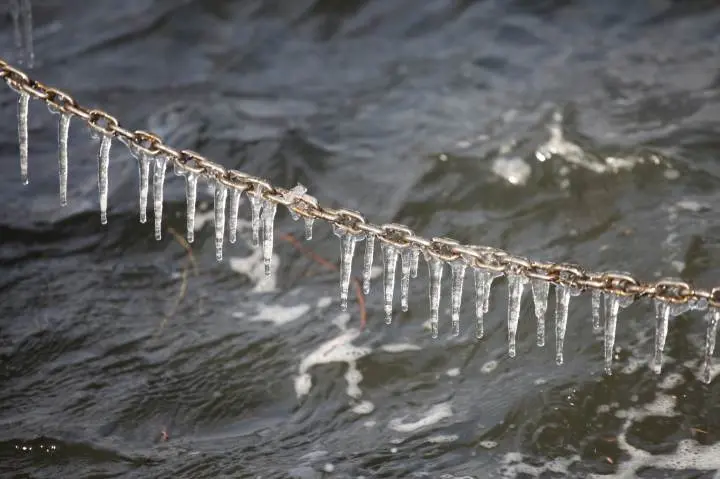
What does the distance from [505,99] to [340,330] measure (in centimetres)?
314

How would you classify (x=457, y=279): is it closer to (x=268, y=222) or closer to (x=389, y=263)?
(x=389, y=263)

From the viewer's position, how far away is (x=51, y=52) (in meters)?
8.48

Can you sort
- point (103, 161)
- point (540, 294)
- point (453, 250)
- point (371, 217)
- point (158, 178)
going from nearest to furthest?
point (453, 250), point (540, 294), point (158, 178), point (103, 161), point (371, 217)

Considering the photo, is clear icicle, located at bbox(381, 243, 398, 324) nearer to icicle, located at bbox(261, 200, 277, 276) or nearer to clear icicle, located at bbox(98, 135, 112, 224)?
icicle, located at bbox(261, 200, 277, 276)

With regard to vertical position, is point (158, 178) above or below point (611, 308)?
above

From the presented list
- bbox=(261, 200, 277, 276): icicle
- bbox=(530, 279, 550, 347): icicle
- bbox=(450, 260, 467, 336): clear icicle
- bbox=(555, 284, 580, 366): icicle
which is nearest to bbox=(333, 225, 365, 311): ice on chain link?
bbox=(261, 200, 277, 276): icicle

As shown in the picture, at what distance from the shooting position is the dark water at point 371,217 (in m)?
4.64

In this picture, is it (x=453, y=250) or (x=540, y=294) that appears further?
(x=540, y=294)

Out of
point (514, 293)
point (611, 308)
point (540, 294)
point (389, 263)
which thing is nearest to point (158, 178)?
point (389, 263)

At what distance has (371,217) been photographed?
651 centimetres

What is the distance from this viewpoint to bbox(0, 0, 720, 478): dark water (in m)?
4.64

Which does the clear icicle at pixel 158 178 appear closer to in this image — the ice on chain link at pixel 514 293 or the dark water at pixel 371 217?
the dark water at pixel 371 217

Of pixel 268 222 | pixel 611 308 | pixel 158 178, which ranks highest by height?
pixel 158 178

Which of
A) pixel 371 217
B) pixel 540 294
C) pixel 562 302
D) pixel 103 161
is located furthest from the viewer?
pixel 371 217
